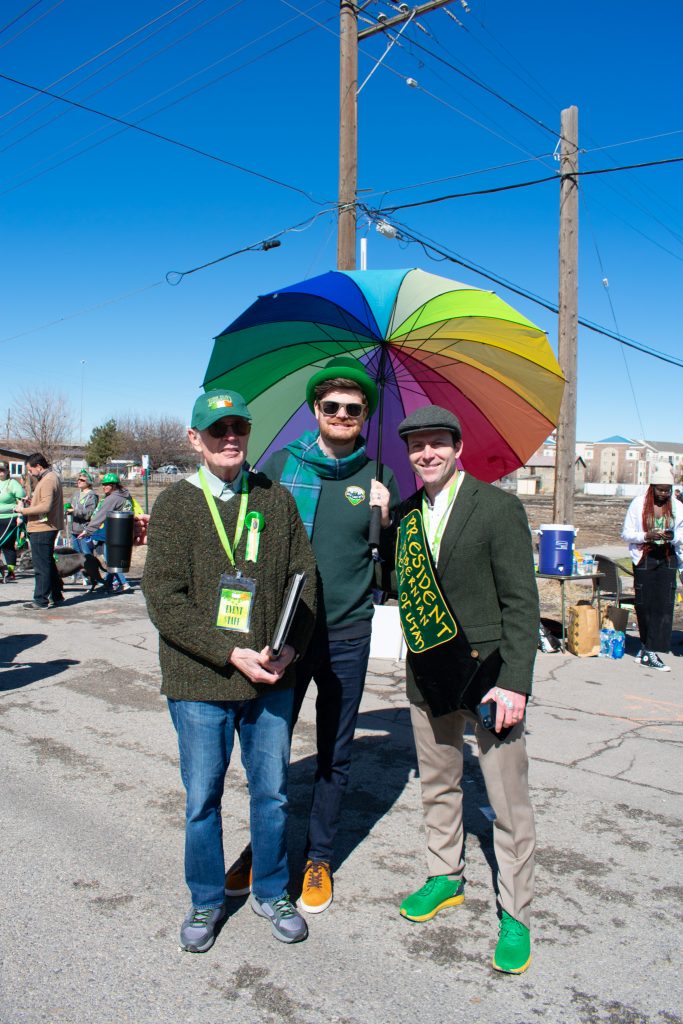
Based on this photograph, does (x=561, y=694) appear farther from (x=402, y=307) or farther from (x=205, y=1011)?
(x=205, y=1011)

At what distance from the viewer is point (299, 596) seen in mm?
2676

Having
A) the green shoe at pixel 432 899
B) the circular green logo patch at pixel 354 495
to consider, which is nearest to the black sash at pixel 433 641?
the circular green logo patch at pixel 354 495

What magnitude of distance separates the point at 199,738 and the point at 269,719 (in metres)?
0.25

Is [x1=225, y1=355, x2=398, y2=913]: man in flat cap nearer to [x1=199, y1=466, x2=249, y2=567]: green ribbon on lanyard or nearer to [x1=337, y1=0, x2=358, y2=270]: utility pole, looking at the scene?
[x1=199, y1=466, x2=249, y2=567]: green ribbon on lanyard

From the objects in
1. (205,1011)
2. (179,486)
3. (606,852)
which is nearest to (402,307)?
(179,486)

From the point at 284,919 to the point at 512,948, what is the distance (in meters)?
0.82

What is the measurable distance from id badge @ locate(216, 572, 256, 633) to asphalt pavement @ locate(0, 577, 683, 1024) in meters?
1.18

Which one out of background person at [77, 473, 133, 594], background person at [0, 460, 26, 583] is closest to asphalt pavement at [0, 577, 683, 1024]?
background person at [0, 460, 26, 583]

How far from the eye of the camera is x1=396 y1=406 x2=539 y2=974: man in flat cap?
2744mm

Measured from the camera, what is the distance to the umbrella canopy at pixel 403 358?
3.80 metres

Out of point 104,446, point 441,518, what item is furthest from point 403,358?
point 104,446

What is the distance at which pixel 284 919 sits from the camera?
286 centimetres

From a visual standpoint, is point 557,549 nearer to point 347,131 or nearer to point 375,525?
point 375,525

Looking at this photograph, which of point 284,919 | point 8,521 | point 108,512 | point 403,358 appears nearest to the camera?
point 284,919
